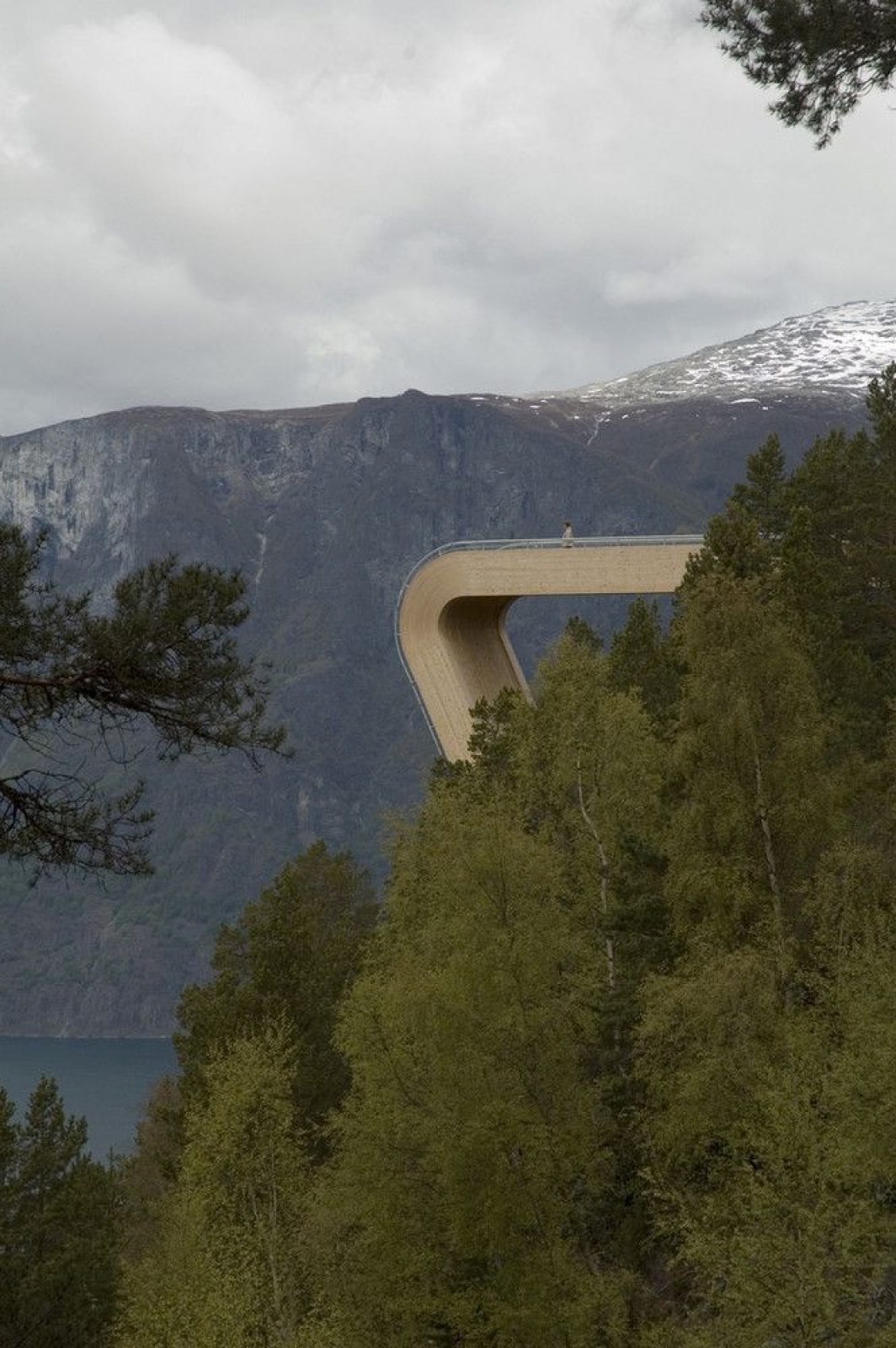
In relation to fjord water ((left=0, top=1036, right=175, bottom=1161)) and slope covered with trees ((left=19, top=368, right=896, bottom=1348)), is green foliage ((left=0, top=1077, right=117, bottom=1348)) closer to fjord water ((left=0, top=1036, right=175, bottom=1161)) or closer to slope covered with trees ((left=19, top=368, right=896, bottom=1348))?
slope covered with trees ((left=19, top=368, right=896, bottom=1348))

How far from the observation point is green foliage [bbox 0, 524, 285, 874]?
33.8ft

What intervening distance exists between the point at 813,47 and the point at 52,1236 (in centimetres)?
1838

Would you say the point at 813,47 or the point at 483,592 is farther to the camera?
the point at 483,592

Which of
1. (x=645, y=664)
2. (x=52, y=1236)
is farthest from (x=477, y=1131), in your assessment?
(x=645, y=664)

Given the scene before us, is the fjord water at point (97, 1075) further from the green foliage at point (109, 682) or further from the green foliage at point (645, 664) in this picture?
A: the green foliage at point (109, 682)

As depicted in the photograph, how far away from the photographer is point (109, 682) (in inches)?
409

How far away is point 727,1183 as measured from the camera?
13.5m

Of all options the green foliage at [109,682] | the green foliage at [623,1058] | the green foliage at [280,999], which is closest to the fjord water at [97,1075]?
the green foliage at [280,999]

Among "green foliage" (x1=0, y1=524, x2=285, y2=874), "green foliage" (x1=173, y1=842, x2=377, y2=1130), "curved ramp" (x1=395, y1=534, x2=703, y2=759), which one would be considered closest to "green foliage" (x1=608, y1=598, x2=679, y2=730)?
"curved ramp" (x1=395, y1=534, x2=703, y2=759)

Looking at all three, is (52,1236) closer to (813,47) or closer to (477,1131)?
(477,1131)

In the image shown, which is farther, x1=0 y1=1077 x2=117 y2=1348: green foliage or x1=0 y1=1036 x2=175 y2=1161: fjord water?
x1=0 y1=1036 x2=175 y2=1161: fjord water

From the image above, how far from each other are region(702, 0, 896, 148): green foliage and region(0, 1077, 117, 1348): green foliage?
1690 cm

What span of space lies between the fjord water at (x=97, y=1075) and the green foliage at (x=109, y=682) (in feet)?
163

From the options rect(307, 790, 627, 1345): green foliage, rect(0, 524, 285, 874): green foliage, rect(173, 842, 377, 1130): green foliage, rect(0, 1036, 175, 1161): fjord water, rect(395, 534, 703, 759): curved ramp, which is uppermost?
rect(0, 1036, 175, 1161): fjord water
